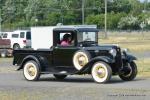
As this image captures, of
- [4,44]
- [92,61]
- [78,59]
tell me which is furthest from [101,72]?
[4,44]

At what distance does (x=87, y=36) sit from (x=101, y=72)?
77.1 inches

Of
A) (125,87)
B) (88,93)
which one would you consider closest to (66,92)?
(88,93)

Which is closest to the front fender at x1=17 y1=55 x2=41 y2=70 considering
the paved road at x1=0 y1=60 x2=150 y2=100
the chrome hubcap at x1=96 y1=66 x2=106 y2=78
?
the paved road at x1=0 y1=60 x2=150 y2=100

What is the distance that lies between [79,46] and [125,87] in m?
3.08

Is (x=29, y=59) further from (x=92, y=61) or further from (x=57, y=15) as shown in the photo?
(x=57, y=15)

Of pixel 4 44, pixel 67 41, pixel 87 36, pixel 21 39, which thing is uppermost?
pixel 87 36

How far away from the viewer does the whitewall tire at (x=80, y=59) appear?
1942 centimetres

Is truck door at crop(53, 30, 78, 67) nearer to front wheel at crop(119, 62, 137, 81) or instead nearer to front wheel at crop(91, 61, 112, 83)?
front wheel at crop(91, 61, 112, 83)

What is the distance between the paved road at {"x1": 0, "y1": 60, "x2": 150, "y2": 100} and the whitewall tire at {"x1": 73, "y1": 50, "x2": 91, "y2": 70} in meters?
0.60

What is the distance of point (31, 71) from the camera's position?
20.6 metres

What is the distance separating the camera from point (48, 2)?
453ft

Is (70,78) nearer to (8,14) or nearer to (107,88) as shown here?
(107,88)

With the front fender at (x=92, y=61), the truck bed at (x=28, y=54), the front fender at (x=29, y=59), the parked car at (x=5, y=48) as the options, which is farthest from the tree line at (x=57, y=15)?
the front fender at (x=92, y=61)

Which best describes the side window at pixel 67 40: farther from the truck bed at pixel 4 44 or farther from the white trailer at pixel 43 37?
the truck bed at pixel 4 44
